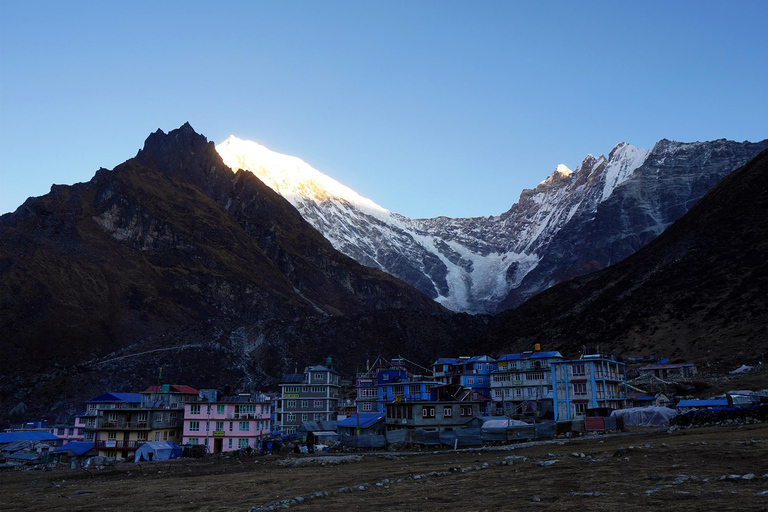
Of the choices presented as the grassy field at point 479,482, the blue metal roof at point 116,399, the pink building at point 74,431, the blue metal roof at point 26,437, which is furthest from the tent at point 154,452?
the blue metal roof at point 26,437

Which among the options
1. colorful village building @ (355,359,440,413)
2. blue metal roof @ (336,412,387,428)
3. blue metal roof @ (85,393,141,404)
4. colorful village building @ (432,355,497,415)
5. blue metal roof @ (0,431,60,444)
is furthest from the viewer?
colorful village building @ (432,355,497,415)

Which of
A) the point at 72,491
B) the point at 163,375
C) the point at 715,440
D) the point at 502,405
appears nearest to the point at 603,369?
the point at 502,405

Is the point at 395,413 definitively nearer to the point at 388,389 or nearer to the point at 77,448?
the point at 388,389

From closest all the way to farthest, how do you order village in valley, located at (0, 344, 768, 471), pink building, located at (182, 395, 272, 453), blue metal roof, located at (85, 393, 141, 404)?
village in valley, located at (0, 344, 768, 471), pink building, located at (182, 395, 272, 453), blue metal roof, located at (85, 393, 141, 404)

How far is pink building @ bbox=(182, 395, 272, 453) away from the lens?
284 ft

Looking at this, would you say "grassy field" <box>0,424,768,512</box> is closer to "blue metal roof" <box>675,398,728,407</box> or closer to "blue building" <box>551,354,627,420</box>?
"blue metal roof" <box>675,398,728,407</box>

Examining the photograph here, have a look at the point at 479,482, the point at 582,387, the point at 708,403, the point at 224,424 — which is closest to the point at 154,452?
the point at 224,424

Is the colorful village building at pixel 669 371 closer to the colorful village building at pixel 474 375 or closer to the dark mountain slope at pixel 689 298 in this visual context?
the dark mountain slope at pixel 689 298

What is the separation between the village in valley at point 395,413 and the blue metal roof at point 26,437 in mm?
263

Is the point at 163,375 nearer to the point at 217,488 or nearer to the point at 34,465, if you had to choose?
the point at 34,465

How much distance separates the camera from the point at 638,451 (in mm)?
41000

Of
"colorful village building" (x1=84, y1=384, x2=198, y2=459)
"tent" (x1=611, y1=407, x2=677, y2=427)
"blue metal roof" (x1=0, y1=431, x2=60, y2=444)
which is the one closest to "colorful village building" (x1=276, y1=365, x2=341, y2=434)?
"colorful village building" (x1=84, y1=384, x2=198, y2=459)

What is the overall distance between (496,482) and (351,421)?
5196 centimetres

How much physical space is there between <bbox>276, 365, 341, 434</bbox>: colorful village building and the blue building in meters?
39.6
